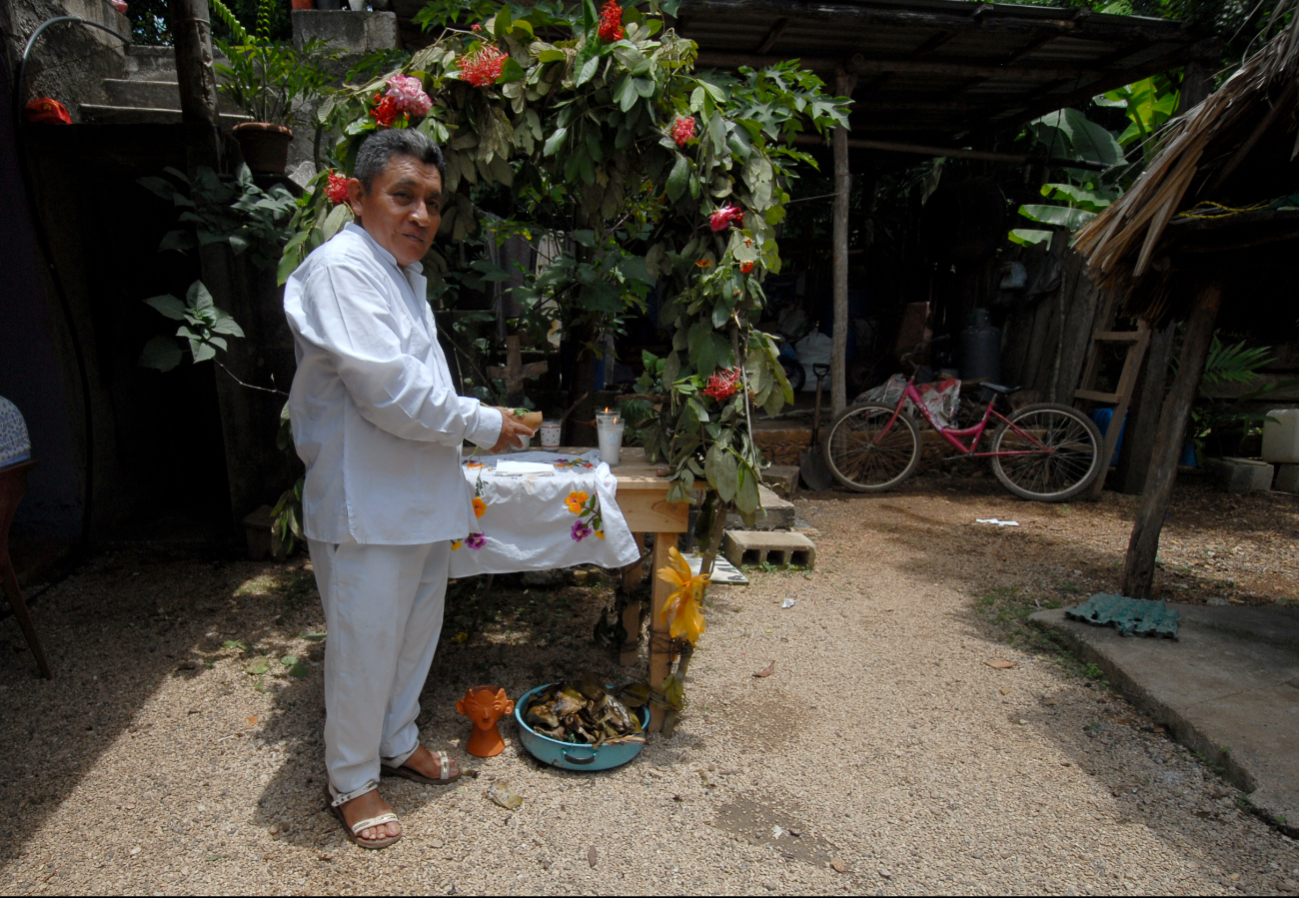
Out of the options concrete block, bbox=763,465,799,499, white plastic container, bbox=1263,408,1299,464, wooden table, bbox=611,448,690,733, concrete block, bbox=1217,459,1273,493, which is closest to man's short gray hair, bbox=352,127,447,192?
wooden table, bbox=611,448,690,733

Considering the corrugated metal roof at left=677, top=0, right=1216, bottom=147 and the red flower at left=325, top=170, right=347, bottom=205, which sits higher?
the corrugated metal roof at left=677, top=0, right=1216, bottom=147

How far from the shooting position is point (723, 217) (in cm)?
256

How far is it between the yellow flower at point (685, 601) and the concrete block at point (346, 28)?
4220mm

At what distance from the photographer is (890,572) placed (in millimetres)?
4750

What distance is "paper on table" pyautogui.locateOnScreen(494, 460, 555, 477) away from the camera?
2.70 meters

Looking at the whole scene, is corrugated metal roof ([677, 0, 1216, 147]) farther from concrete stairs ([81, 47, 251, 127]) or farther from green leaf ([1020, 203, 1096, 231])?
concrete stairs ([81, 47, 251, 127])

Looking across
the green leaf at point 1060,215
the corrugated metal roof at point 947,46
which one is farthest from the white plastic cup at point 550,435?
the green leaf at point 1060,215

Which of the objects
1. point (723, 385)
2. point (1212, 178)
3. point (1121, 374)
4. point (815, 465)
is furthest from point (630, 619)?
point (1121, 374)

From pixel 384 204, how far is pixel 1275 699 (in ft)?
12.2

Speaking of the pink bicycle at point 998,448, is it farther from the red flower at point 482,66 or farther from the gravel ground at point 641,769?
the red flower at point 482,66

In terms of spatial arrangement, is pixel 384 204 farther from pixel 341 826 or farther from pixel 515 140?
pixel 341 826

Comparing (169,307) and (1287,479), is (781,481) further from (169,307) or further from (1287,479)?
(1287,479)

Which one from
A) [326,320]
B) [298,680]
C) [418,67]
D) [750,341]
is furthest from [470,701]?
[418,67]

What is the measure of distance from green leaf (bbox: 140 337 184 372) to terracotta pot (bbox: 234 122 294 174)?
48.2 inches
